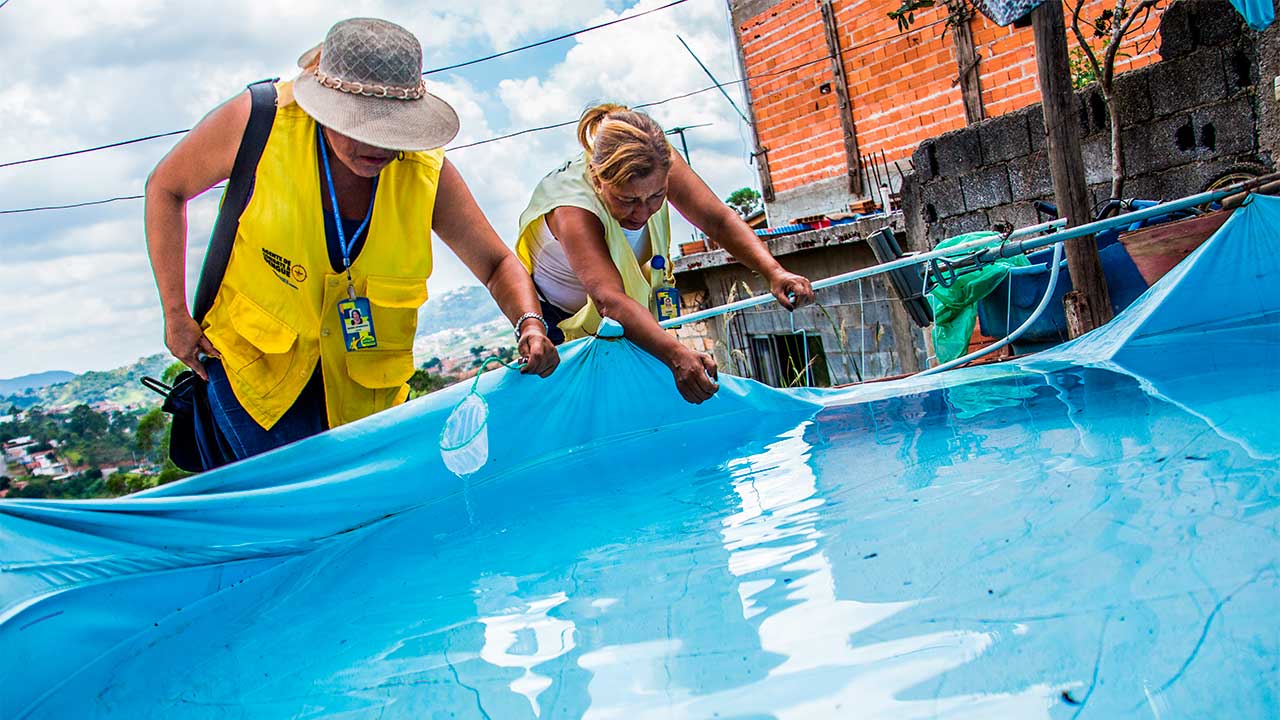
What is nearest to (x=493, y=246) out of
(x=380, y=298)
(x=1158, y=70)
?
(x=380, y=298)

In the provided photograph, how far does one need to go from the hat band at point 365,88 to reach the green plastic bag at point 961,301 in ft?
8.68

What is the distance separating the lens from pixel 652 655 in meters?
1.25

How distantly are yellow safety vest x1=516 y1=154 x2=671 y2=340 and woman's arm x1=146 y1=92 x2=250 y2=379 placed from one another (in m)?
0.92

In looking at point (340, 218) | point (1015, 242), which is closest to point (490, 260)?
point (340, 218)

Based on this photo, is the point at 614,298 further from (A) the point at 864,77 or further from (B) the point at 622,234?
(A) the point at 864,77

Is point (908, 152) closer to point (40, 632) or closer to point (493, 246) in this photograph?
point (493, 246)

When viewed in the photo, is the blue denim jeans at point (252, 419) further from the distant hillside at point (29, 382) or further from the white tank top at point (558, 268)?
the distant hillside at point (29, 382)

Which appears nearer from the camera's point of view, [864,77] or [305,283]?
[305,283]

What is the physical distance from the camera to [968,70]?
25.4 feet

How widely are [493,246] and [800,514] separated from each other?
1091 millimetres

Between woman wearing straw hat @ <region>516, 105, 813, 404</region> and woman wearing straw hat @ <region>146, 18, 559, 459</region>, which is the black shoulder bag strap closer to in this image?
woman wearing straw hat @ <region>146, 18, 559, 459</region>

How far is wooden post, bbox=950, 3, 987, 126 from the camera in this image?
7.71 m

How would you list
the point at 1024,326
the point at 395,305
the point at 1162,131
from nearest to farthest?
the point at 395,305 → the point at 1024,326 → the point at 1162,131

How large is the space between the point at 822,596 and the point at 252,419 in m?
1.42
